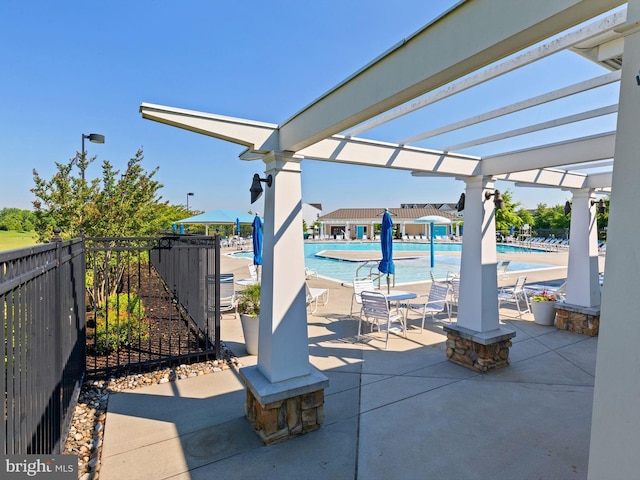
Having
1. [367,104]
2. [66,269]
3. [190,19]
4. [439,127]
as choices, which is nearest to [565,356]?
[439,127]

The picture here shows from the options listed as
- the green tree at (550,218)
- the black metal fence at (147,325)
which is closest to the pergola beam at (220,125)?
the black metal fence at (147,325)

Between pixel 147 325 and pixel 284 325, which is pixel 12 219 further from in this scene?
pixel 284 325

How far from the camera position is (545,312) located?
23.2 ft

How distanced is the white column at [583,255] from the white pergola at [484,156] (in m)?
0.04

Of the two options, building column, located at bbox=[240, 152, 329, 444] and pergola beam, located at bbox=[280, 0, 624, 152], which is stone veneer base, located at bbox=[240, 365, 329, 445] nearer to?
building column, located at bbox=[240, 152, 329, 444]

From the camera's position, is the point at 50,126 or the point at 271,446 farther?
the point at 50,126

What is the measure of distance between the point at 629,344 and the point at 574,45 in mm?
2044

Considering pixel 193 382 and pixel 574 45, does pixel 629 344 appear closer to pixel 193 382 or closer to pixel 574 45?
pixel 574 45

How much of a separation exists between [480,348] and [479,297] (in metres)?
0.72

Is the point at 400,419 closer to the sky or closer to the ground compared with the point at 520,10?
closer to the ground

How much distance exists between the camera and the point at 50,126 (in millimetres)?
12602

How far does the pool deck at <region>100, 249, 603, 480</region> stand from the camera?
9.41 ft

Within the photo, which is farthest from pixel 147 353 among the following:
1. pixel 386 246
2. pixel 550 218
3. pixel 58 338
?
pixel 550 218

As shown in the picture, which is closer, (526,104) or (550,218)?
(526,104)
